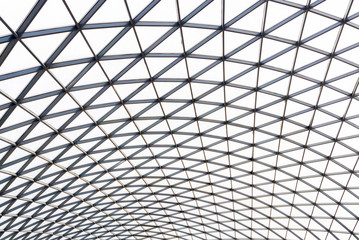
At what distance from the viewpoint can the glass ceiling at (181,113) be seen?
17.6 meters

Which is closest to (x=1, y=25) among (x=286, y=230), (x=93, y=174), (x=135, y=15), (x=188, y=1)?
(x=135, y=15)

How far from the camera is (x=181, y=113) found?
87.9ft

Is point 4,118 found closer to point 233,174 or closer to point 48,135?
point 48,135

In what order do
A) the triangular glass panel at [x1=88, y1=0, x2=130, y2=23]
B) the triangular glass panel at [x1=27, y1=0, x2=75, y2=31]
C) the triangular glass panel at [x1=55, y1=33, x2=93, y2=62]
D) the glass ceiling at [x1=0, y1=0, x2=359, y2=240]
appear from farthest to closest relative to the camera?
1. the glass ceiling at [x1=0, y1=0, x2=359, y2=240]
2. the triangular glass panel at [x1=55, y1=33, x2=93, y2=62]
3. the triangular glass panel at [x1=88, y1=0, x2=130, y2=23]
4. the triangular glass panel at [x1=27, y1=0, x2=75, y2=31]

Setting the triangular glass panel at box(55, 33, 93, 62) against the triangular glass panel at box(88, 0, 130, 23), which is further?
the triangular glass panel at box(55, 33, 93, 62)

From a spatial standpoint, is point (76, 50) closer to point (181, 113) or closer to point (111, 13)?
point (111, 13)

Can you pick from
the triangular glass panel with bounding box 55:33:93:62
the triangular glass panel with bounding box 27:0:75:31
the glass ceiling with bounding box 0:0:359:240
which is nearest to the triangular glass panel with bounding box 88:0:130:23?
the glass ceiling with bounding box 0:0:359:240

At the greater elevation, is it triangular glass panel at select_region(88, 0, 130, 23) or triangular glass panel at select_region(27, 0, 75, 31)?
triangular glass panel at select_region(88, 0, 130, 23)

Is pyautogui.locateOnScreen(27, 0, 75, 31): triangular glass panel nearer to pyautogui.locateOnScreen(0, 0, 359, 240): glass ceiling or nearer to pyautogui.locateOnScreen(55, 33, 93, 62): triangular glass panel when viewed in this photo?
pyautogui.locateOnScreen(0, 0, 359, 240): glass ceiling

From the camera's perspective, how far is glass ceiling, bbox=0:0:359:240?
17578 mm

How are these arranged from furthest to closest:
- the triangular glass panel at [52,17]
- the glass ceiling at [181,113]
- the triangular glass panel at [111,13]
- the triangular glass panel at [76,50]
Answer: the glass ceiling at [181,113] → the triangular glass panel at [76,50] → the triangular glass panel at [111,13] → the triangular glass panel at [52,17]

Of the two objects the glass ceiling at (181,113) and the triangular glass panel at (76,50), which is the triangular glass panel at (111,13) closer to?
the glass ceiling at (181,113)

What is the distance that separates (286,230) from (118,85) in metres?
32.1

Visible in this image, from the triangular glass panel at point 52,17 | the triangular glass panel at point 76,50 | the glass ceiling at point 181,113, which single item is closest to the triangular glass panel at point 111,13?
the glass ceiling at point 181,113
